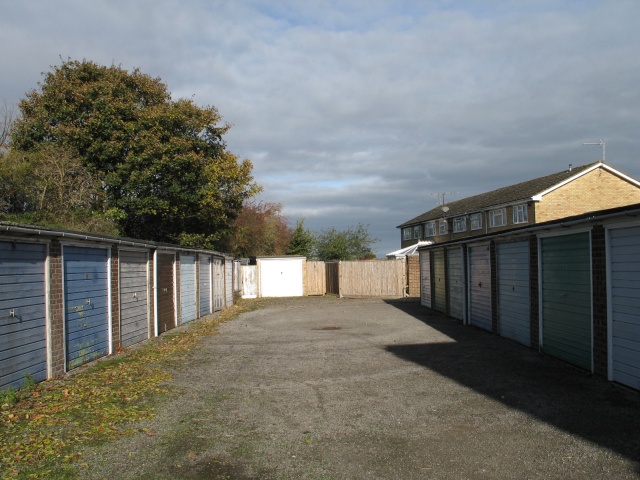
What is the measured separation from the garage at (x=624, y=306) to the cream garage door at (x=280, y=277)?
2499 centimetres

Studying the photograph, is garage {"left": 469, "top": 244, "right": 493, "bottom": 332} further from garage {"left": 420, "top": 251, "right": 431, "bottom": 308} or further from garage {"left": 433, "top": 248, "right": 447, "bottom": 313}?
garage {"left": 420, "top": 251, "right": 431, "bottom": 308}

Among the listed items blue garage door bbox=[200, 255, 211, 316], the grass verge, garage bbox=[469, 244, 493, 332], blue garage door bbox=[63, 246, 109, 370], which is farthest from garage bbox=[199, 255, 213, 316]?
garage bbox=[469, 244, 493, 332]

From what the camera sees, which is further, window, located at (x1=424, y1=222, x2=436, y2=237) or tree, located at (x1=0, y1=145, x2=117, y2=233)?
window, located at (x1=424, y1=222, x2=436, y2=237)

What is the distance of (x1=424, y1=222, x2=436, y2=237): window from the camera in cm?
5057

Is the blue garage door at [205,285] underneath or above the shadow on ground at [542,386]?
above

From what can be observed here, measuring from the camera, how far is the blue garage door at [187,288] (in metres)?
17.2

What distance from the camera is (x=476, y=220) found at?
42531 mm

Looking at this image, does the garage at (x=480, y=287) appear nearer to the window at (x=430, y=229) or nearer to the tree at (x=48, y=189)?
the tree at (x=48, y=189)

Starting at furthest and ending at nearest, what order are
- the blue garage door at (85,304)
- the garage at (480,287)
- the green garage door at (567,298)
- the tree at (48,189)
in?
the tree at (48,189)
the garage at (480,287)
the blue garage door at (85,304)
the green garage door at (567,298)

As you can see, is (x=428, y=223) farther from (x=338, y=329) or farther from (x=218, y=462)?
(x=218, y=462)

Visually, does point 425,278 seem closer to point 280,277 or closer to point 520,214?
point 280,277

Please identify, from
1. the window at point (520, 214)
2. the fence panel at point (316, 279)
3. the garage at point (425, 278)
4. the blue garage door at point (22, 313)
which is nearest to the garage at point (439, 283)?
the garage at point (425, 278)

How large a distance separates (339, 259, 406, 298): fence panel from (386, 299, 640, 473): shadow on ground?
16.6 m

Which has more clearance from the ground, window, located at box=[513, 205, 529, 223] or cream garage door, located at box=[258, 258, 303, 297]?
window, located at box=[513, 205, 529, 223]
